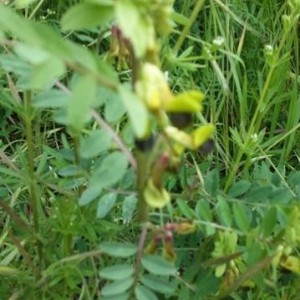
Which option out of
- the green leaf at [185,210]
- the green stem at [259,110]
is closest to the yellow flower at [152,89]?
the green leaf at [185,210]

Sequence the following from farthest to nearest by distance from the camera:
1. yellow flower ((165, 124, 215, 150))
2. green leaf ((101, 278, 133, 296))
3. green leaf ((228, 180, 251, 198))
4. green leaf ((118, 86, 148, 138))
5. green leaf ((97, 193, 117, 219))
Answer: green leaf ((228, 180, 251, 198)), green leaf ((97, 193, 117, 219)), green leaf ((101, 278, 133, 296)), yellow flower ((165, 124, 215, 150)), green leaf ((118, 86, 148, 138))

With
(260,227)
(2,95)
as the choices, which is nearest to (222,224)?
(260,227)

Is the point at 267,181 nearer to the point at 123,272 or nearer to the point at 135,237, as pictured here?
the point at 135,237

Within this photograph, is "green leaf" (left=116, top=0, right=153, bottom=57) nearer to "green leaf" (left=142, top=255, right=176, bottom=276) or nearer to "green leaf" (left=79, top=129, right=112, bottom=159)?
"green leaf" (left=79, top=129, right=112, bottom=159)

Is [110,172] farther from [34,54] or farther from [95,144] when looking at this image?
[34,54]

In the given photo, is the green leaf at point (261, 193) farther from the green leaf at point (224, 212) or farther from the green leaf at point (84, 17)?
the green leaf at point (84, 17)

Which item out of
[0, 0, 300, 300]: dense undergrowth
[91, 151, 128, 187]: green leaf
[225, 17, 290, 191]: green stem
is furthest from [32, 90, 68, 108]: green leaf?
[225, 17, 290, 191]: green stem
